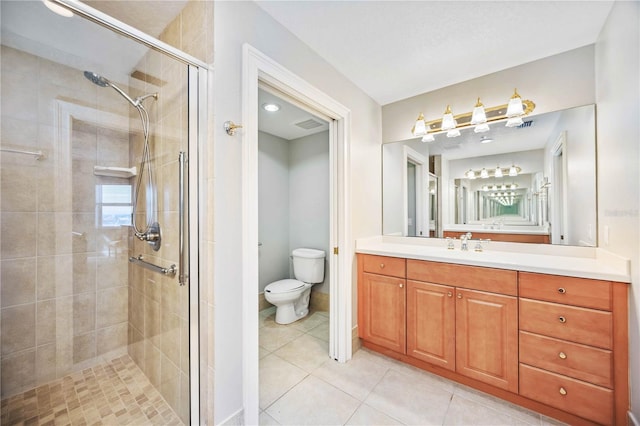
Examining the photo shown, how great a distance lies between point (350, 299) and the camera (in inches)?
83.0

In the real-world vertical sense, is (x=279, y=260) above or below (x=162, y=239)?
below

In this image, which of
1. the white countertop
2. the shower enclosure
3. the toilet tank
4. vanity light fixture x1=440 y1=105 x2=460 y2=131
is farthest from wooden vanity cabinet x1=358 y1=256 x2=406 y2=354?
the shower enclosure

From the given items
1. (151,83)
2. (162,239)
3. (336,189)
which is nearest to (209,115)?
(151,83)

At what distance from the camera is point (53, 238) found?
1.62m

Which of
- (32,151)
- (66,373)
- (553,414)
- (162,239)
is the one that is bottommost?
(553,414)

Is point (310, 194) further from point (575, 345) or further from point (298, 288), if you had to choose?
point (575, 345)

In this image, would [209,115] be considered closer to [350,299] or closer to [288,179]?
[350,299]

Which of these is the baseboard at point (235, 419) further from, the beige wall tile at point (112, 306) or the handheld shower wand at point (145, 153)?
the beige wall tile at point (112, 306)

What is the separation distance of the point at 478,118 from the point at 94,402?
322cm

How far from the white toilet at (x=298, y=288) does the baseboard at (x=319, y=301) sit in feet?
0.43

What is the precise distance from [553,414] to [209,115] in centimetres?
250

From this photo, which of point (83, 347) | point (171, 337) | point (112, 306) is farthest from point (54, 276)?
point (171, 337)

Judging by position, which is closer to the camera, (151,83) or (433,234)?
(151,83)

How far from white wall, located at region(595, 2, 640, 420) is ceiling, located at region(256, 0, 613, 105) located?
22 centimetres
